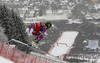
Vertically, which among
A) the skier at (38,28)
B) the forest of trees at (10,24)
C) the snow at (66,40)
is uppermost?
the skier at (38,28)

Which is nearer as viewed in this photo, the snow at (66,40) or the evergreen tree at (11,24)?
the evergreen tree at (11,24)

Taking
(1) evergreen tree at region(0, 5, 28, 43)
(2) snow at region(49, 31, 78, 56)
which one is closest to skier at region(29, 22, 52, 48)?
(1) evergreen tree at region(0, 5, 28, 43)

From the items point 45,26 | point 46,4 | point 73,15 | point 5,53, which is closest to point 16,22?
point 45,26

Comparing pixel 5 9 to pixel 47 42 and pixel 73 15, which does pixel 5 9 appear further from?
pixel 73 15

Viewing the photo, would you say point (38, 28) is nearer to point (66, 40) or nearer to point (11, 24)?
point (11, 24)

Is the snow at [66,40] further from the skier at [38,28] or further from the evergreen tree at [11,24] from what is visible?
the skier at [38,28]

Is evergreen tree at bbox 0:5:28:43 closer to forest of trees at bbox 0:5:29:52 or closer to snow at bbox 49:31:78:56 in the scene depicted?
forest of trees at bbox 0:5:29:52

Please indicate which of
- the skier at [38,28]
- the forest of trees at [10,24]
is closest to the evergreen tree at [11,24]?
the forest of trees at [10,24]

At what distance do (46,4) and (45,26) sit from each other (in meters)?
37.2

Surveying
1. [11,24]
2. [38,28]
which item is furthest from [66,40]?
[38,28]

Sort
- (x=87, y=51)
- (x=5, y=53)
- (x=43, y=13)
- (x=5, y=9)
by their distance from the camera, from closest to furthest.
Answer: (x=5, y=53) → (x=5, y=9) → (x=87, y=51) → (x=43, y=13)

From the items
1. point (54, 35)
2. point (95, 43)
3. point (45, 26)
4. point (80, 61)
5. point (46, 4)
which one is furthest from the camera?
point (46, 4)

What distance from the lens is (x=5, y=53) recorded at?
12.1ft

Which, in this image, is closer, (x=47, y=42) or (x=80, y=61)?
(x=80, y=61)
